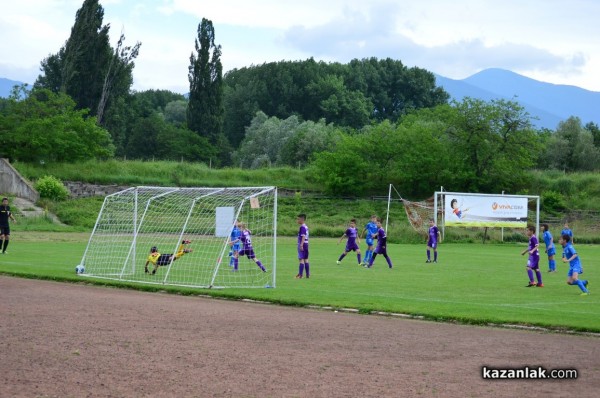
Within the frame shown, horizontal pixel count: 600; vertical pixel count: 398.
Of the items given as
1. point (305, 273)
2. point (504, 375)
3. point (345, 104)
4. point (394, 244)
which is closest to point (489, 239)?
point (394, 244)

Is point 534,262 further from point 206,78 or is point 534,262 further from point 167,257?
point 206,78

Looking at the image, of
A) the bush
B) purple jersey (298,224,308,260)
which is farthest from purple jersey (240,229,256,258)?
the bush

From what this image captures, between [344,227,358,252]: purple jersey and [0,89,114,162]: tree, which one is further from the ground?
[0,89,114,162]: tree

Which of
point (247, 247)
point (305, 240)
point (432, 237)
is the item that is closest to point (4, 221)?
point (247, 247)

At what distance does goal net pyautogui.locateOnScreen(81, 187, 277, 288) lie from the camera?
83.6 ft

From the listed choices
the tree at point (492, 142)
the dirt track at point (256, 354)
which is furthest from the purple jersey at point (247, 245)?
the tree at point (492, 142)

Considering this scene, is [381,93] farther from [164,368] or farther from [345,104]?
[164,368]

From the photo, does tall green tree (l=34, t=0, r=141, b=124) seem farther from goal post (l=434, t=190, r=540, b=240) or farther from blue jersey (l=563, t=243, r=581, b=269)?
blue jersey (l=563, t=243, r=581, b=269)

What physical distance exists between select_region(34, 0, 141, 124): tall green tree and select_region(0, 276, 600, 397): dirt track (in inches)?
2759

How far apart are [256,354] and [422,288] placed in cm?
1250

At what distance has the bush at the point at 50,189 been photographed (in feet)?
204

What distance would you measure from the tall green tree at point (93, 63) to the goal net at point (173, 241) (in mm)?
48602

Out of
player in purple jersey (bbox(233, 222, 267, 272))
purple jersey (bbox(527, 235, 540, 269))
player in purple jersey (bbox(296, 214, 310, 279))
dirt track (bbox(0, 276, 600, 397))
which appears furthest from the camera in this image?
player in purple jersey (bbox(233, 222, 267, 272))

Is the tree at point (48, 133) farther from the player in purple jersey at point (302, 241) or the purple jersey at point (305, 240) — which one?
the purple jersey at point (305, 240)
